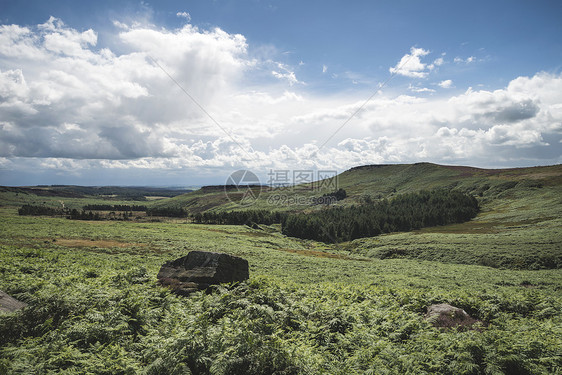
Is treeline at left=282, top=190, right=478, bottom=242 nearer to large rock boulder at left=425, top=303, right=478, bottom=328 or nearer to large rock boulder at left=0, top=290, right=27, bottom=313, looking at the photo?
large rock boulder at left=425, top=303, right=478, bottom=328

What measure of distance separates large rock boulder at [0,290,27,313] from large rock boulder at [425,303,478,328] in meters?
14.7

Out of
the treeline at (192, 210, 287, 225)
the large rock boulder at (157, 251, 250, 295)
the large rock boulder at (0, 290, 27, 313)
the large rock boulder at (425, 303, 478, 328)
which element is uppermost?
the large rock boulder at (0, 290, 27, 313)

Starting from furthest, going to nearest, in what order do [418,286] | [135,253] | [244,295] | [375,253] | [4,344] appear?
[375,253] < [135,253] < [418,286] < [244,295] < [4,344]

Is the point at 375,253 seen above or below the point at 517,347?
below

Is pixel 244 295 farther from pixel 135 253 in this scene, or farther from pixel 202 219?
pixel 202 219

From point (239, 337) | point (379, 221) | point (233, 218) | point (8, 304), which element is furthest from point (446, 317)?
point (233, 218)

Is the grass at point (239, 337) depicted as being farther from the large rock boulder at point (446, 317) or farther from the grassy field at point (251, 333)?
the large rock boulder at point (446, 317)

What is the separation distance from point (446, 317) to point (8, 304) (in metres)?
16.5

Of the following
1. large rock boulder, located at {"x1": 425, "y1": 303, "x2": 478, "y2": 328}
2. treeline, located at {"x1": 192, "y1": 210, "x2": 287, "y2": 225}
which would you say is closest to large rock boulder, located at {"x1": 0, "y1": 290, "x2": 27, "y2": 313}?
large rock boulder, located at {"x1": 425, "y1": 303, "x2": 478, "y2": 328}

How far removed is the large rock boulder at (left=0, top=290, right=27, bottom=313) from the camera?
8.29 m

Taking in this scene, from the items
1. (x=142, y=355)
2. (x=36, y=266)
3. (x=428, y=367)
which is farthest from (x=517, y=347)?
(x=36, y=266)

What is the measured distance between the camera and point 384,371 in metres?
6.47

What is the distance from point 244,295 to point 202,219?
12983 cm

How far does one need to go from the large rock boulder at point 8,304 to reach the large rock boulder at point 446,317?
14.7 meters
